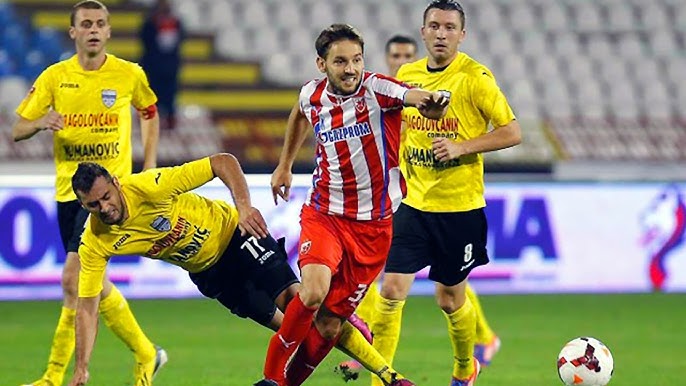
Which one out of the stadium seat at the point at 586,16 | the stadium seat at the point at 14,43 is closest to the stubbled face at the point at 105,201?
the stadium seat at the point at 14,43

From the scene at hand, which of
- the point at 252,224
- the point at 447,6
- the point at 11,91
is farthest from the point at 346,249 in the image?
the point at 11,91

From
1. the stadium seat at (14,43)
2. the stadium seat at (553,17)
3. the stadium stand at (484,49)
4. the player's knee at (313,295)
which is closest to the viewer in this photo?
the player's knee at (313,295)

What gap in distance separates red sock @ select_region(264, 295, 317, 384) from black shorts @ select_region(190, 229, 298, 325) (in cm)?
64

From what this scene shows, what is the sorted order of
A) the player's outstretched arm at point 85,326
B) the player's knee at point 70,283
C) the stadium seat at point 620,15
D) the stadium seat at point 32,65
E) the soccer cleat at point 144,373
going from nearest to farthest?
1. the player's outstretched arm at point 85,326
2. the soccer cleat at point 144,373
3. the player's knee at point 70,283
4. the stadium seat at point 32,65
5. the stadium seat at point 620,15

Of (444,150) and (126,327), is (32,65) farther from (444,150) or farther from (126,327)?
(444,150)

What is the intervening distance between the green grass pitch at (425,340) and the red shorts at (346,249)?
1.44 m

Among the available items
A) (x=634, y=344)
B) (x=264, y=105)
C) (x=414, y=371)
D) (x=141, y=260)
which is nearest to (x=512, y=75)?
(x=264, y=105)

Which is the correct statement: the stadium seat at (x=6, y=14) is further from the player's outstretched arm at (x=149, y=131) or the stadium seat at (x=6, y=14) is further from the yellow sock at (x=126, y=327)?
the yellow sock at (x=126, y=327)

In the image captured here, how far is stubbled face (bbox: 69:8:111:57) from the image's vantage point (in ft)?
25.5

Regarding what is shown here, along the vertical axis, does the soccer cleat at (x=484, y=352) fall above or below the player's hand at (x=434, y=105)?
below

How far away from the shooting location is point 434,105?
232 inches

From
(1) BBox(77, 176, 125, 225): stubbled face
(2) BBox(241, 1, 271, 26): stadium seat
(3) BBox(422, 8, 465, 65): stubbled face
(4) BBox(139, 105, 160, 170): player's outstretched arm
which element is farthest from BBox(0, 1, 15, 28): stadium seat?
(1) BBox(77, 176, 125, 225): stubbled face

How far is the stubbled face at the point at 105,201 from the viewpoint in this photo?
638cm

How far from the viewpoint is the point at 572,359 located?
6887mm
